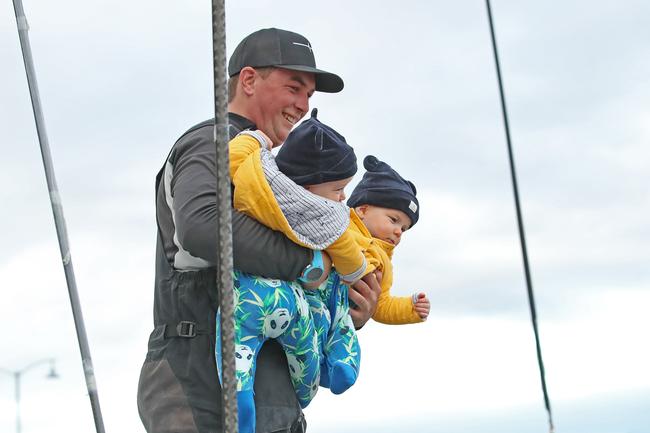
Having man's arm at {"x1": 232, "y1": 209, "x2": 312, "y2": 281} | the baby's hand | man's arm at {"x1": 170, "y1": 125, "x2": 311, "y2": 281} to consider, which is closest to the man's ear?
man's arm at {"x1": 170, "y1": 125, "x2": 311, "y2": 281}

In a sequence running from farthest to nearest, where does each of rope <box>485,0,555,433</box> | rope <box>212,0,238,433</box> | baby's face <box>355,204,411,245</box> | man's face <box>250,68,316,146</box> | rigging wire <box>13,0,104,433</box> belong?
baby's face <box>355,204,411,245</box> → man's face <box>250,68,316,146</box> → rigging wire <box>13,0,104,433</box> → rope <box>485,0,555,433</box> → rope <box>212,0,238,433</box>

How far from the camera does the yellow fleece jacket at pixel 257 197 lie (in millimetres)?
2992

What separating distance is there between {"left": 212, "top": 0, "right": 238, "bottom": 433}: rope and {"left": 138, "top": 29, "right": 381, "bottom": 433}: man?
0.74 m

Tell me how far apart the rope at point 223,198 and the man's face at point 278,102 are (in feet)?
4.14

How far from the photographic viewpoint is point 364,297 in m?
3.48

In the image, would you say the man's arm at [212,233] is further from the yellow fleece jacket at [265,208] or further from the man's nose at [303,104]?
the man's nose at [303,104]

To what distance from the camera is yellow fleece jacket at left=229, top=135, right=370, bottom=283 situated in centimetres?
299

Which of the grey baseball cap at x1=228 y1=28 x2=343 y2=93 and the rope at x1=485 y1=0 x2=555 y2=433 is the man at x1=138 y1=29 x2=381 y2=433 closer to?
the grey baseball cap at x1=228 y1=28 x2=343 y2=93

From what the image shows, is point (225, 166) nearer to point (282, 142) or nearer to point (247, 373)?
point (247, 373)

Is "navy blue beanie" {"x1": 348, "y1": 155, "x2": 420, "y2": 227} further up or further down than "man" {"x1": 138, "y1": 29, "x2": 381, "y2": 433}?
further up

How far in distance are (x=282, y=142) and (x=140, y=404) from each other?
3.00ft

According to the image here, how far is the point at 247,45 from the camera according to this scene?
3.52 m

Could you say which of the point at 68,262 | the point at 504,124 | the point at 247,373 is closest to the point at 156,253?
the point at 68,262

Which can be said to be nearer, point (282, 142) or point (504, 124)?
point (504, 124)
